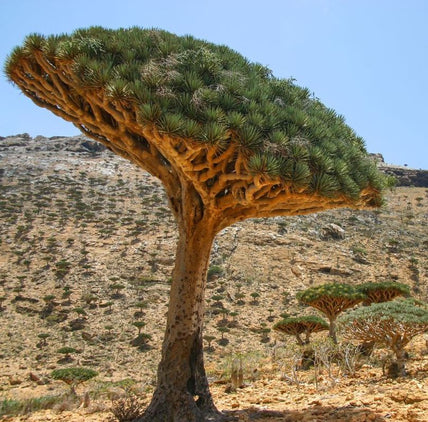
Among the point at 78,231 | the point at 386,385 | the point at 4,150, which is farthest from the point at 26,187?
the point at 386,385

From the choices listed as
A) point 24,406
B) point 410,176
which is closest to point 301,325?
point 24,406

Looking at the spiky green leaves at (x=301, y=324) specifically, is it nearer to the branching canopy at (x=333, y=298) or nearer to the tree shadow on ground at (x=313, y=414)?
the branching canopy at (x=333, y=298)

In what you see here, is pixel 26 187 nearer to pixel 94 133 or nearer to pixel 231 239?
pixel 231 239

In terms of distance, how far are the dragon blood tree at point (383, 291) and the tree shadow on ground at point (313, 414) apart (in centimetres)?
1276

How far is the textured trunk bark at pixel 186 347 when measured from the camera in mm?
6168

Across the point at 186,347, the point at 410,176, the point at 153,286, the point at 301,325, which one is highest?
the point at 410,176

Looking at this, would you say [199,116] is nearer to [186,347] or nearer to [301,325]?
[186,347]

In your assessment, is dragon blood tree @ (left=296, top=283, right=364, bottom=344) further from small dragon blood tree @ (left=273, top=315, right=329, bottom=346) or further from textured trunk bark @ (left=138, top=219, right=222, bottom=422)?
textured trunk bark @ (left=138, top=219, right=222, bottom=422)

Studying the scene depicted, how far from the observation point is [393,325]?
9047 millimetres

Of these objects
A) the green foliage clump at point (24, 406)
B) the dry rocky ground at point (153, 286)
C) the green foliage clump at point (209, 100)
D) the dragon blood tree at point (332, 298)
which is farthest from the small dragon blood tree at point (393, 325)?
the dragon blood tree at point (332, 298)

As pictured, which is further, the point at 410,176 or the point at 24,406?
the point at 410,176

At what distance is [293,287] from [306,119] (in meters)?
22.2

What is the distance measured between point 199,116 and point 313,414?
4108mm

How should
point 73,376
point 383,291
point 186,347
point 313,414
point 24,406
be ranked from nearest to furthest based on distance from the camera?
point 313,414 → point 186,347 → point 24,406 → point 73,376 → point 383,291
